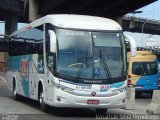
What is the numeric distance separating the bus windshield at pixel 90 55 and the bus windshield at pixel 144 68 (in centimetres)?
1316

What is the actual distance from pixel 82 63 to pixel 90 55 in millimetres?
384

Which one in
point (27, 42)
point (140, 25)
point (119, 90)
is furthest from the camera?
point (140, 25)

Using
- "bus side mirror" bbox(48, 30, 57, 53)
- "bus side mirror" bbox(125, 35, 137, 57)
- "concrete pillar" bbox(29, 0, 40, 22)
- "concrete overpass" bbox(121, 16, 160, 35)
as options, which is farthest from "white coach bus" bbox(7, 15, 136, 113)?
"concrete overpass" bbox(121, 16, 160, 35)

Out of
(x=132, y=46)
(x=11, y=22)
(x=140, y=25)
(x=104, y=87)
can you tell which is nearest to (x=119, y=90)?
(x=104, y=87)

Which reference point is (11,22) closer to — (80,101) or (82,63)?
(82,63)

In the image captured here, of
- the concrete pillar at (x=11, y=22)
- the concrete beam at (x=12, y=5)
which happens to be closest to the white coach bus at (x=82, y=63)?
the concrete beam at (x=12, y=5)

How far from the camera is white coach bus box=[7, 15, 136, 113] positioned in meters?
14.8

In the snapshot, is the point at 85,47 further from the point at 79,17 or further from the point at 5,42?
the point at 5,42

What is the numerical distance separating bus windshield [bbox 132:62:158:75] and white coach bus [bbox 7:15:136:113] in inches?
501

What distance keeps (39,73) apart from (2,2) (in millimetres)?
53235

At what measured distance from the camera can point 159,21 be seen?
10756 centimetres

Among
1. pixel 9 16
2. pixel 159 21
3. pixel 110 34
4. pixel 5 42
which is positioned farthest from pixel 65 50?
pixel 159 21

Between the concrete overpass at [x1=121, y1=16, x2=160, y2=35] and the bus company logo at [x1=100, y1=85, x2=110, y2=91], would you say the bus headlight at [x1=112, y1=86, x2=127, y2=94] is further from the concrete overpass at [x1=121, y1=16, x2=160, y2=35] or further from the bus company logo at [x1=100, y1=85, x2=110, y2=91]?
the concrete overpass at [x1=121, y1=16, x2=160, y2=35]

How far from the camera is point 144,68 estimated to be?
2870 centimetres
